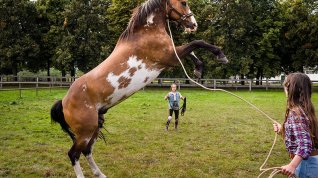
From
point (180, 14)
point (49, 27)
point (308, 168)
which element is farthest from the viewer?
point (49, 27)

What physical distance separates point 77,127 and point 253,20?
1417 inches

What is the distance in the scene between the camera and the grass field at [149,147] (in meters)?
6.28

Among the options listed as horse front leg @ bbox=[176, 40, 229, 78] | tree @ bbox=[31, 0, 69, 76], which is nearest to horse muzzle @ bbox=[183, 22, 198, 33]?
horse front leg @ bbox=[176, 40, 229, 78]

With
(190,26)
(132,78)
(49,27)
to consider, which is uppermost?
(49,27)

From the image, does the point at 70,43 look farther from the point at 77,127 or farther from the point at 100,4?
the point at 77,127

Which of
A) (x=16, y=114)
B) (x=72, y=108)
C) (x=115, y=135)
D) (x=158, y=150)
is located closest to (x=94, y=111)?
(x=72, y=108)

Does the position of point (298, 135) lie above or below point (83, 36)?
below

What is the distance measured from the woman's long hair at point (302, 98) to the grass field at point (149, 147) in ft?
9.60

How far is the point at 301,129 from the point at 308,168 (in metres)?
0.39

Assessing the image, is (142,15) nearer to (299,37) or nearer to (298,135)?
(298,135)

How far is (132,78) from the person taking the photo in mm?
5195

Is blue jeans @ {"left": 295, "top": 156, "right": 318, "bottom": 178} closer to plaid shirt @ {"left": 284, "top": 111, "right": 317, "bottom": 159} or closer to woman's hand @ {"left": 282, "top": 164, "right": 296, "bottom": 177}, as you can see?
plaid shirt @ {"left": 284, "top": 111, "right": 317, "bottom": 159}

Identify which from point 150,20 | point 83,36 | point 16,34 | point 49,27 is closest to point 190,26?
point 150,20

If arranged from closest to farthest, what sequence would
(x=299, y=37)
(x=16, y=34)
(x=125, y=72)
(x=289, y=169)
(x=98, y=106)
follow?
(x=289, y=169) < (x=125, y=72) < (x=98, y=106) < (x=16, y=34) < (x=299, y=37)
